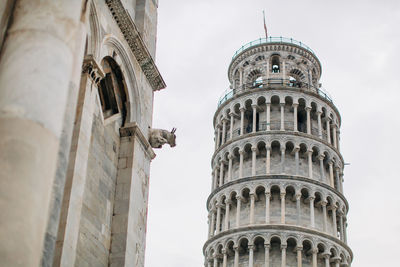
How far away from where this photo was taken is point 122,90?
38.2 feet

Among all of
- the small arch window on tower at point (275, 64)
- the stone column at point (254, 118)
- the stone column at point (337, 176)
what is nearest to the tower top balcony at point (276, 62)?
the small arch window on tower at point (275, 64)

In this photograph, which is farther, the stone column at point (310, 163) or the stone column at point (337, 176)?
the stone column at point (337, 176)

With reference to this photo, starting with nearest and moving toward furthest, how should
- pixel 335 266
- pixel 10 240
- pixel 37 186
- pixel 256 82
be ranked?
pixel 10 240 → pixel 37 186 → pixel 335 266 → pixel 256 82

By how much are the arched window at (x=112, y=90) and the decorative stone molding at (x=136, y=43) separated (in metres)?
0.72

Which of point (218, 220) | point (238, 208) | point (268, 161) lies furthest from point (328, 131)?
point (218, 220)

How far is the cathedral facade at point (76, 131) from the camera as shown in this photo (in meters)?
4.77

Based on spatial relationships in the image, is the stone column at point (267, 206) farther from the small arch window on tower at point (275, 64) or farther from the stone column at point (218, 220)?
the small arch window on tower at point (275, 64)

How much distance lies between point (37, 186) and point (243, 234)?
34.5m

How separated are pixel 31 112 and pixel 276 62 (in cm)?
4380

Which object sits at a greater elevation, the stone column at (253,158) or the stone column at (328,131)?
the stone column at (328,131)

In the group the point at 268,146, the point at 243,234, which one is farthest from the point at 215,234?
the point at 268,146

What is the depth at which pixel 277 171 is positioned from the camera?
133ft

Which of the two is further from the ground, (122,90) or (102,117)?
(122,90)

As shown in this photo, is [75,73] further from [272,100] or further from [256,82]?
[256,82]
